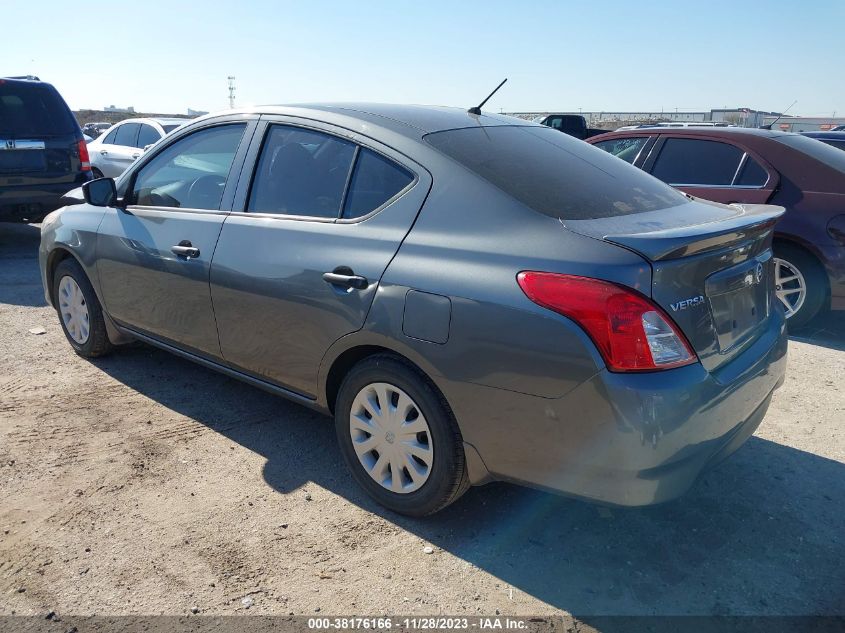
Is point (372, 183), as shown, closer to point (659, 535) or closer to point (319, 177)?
point (319, 177)

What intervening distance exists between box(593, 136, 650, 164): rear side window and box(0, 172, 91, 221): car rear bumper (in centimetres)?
643

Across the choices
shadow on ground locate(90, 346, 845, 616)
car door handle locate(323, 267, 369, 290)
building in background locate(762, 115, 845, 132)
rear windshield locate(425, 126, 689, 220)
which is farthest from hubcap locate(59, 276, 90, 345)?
building in background locate(762, 115, 845, 132)

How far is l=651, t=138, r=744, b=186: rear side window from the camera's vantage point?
20.3 ft

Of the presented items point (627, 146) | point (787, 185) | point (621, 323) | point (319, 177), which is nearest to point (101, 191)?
point (319, 177)

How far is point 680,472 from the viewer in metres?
2.39

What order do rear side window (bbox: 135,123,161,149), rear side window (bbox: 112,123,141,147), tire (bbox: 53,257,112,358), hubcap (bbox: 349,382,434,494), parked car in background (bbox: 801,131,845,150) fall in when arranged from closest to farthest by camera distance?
hubcap (bbox: 349,382,434,494), tire (bbox: 53,257,112,358), parked car in background (bbox: 801,131,845,150), rear side window (bbox: 135,123,161,149), rear side window (bbox: 112,123,141,147)

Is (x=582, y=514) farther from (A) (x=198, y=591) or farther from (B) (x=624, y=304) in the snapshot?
(A) (x=198, y=591)

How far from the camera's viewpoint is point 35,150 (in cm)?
816

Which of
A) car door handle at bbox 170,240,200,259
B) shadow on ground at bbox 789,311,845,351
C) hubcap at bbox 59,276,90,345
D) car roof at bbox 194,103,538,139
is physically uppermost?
car roof at bbox 194,103,538,139

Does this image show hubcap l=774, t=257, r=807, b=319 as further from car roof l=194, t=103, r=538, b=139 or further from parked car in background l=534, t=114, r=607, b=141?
parked car in background l=534, t=114, r=607, b=141

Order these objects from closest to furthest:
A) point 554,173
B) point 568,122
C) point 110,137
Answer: point 554,173 < point 110,137 < point 568,122

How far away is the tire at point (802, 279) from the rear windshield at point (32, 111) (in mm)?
8132

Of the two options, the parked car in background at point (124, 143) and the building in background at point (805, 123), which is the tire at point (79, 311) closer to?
the parked car in background at point (124, 143)

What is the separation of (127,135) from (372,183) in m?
11.1
